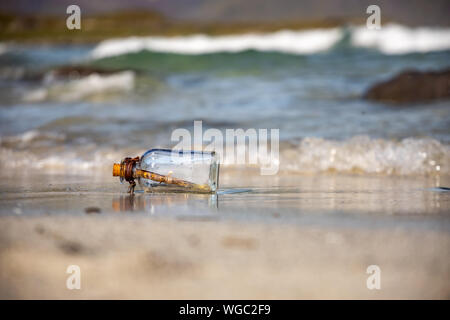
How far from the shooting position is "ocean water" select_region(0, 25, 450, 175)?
161 inches

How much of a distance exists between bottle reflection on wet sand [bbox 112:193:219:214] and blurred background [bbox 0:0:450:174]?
1336mm

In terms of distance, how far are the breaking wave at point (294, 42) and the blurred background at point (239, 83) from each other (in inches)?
1.1

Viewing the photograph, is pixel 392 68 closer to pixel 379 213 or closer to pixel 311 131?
pixel 311 131

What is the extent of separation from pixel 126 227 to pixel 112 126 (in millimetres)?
3401

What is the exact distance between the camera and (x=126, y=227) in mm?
1978

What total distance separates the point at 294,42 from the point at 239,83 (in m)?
3.58

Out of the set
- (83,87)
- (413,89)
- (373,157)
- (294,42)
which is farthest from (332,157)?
(294,42)

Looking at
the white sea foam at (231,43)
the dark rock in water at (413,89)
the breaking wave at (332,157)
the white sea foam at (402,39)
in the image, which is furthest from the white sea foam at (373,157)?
the white sea foam at (231,43)

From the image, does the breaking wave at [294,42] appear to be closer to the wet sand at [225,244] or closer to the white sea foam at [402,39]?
the white sea foam at [402,39]

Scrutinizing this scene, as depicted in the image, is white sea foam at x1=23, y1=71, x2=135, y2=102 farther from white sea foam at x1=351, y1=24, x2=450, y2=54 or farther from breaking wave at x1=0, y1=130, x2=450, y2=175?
white sea foam at x1=351, y1=24, x2=450, y2=54

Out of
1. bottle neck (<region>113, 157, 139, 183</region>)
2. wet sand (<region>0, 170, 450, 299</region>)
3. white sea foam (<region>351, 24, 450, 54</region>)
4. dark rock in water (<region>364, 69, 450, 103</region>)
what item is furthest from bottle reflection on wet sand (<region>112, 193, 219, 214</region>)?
white sea foam (<region>351, 24, 450, 54</region>)

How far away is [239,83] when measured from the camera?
767cm

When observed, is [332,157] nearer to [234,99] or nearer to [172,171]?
[172,171]

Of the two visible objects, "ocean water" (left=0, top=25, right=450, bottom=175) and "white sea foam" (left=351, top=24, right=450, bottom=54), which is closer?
"ocean water" (left=0, top=25, right=450, bottom=175)
